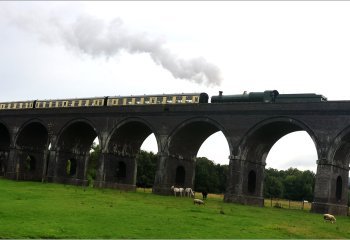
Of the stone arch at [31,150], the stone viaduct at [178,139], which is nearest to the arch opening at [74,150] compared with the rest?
the stone viaduct at [178,139]

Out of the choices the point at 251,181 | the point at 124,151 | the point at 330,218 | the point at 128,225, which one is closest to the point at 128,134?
the point at 124,151

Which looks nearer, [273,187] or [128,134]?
[128,134]

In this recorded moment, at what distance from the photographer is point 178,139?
46.9 meters

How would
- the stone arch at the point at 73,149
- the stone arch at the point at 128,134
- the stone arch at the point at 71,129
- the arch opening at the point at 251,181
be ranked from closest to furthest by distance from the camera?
the arch opening at the point at 251,181, the stone arch at the point at 128,134, the stone arch at the point at 71,129, the stone arch at the point at 73,149

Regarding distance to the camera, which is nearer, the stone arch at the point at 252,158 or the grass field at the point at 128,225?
the grass field at the point at 128,225

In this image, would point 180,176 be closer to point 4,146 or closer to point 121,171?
point 121,171

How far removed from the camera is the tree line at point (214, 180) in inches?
3342

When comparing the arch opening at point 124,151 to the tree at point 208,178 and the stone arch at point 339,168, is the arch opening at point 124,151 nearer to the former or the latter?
the stone arch at point 339,168

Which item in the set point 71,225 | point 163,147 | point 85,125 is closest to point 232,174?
point 163,147

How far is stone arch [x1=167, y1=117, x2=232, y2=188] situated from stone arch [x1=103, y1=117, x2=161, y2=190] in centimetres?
389

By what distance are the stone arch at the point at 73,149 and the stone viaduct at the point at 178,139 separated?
4.5 inches

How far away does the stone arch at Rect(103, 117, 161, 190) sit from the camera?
51000 mm

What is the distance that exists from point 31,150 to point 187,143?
2429 cm

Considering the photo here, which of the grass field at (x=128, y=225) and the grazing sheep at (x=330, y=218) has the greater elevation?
the grazing sheep at (x=330, y=218)
